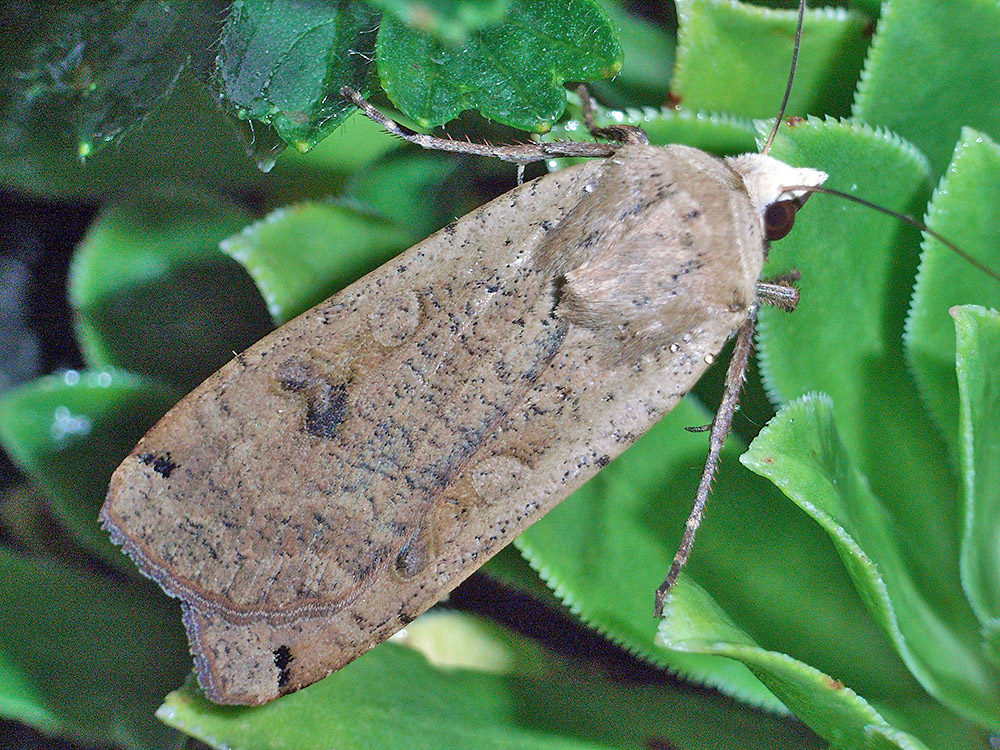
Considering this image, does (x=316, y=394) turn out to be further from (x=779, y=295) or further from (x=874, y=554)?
(x=874, y=554)

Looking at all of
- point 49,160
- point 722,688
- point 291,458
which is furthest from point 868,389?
point 49,160

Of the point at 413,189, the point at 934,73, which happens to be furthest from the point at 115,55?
the point at 934,73

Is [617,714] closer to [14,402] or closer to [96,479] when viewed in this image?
[96,479]

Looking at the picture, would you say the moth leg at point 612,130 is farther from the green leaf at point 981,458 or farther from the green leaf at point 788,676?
the green leaf at point 788,676

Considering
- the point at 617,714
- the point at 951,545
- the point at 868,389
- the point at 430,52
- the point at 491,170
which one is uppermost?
the point at 430,52

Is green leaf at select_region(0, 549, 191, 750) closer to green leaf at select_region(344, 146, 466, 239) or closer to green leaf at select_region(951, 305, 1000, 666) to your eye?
green leaf at select_region(344, 146, 466, 239)

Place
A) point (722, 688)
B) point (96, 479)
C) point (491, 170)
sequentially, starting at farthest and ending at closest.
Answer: point (491, 170), point (96, 479), point (722, 688)
